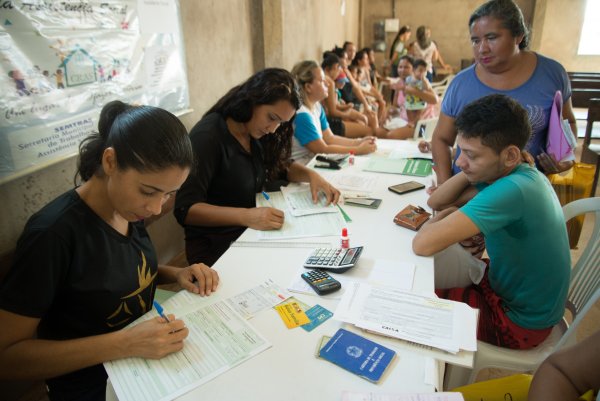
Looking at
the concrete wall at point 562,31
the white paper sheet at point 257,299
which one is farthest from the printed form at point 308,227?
the concrete wall at point 562,31

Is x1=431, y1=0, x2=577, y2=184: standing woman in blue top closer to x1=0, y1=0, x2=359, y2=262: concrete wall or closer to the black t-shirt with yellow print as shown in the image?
the black t-shirt with yellow print

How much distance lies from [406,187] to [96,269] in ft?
4.80

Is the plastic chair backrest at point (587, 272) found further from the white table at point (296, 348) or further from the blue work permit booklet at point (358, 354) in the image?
the blue work permit booklet at point (358, 354)

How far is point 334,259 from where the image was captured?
4.44 feet

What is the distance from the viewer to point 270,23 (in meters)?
3.80

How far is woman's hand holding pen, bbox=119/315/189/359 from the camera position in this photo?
93 centimetres

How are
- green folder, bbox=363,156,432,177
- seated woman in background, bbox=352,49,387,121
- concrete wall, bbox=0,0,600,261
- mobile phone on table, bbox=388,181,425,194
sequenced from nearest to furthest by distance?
concrete wall, bbox=0,0,600,261, mobile phone on table, bbox=388,181,425,194, green folder, bbox=363,156,432,177, seated woman in background, bbox=352,49,387,121

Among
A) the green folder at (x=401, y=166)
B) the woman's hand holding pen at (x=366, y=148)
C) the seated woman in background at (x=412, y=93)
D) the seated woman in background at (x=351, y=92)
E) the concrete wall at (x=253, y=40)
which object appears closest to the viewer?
the concrete wall at (x=253, y=40)

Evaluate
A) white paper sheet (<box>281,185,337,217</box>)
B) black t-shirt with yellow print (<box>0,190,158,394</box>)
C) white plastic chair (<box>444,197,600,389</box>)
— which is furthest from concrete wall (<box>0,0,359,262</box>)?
white plastic chair (<box>444,197,600,389</box>)

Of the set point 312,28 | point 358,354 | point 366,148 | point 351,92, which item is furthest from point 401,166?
point 312,28

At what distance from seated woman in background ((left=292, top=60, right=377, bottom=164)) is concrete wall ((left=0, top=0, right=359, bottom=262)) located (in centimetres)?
63

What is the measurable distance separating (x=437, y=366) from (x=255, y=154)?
4.15ft

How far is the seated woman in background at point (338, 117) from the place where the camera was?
13.5 feet

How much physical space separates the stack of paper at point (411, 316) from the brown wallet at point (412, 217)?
1.58 ft
